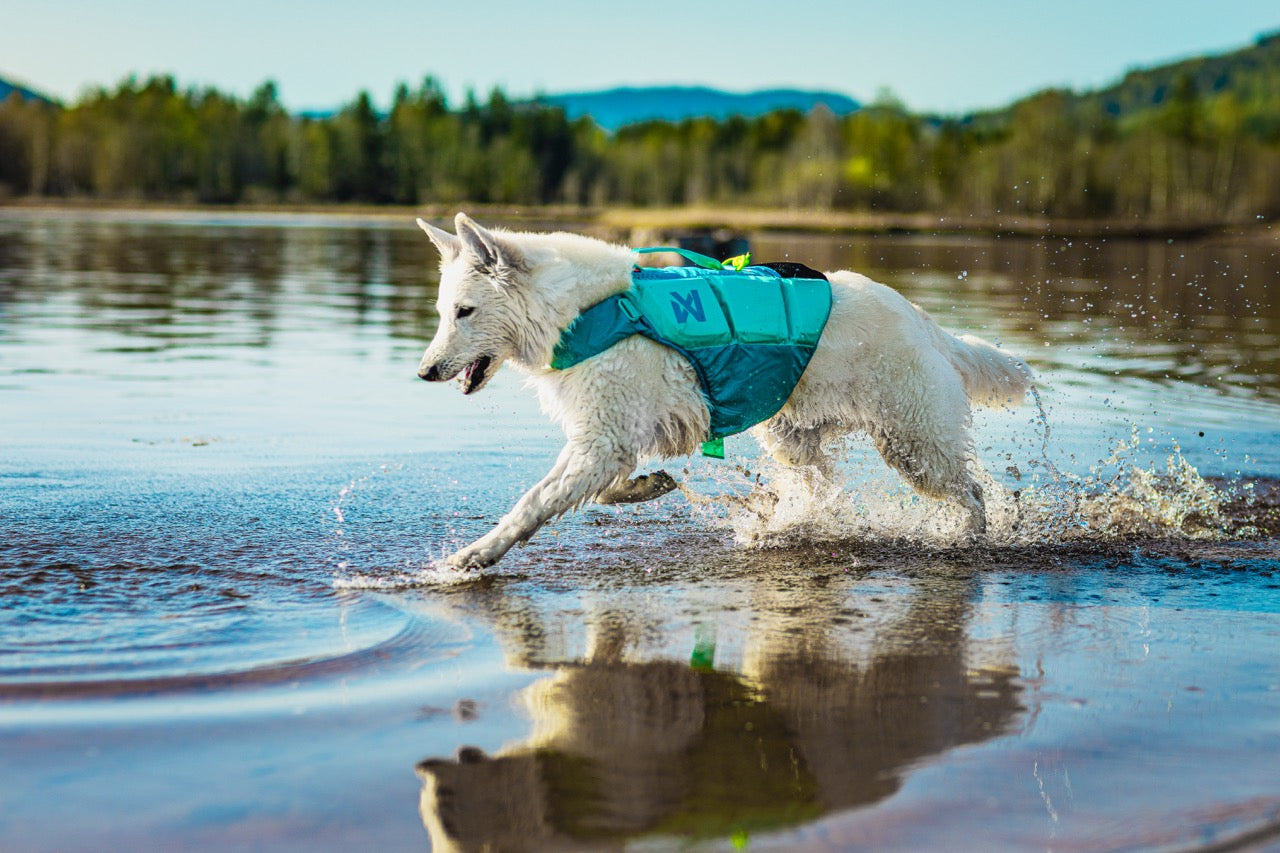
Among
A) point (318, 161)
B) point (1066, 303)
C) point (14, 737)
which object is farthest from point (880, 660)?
point (318, 161)

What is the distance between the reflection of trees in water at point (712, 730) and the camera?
4047 mm

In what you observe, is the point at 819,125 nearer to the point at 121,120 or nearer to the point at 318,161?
the point at 318,161

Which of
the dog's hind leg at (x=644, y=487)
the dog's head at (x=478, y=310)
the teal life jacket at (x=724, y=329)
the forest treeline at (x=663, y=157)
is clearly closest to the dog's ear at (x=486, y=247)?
the dog's head at (x=478, y=310)

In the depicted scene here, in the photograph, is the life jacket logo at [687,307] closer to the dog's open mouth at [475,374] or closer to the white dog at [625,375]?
the white dog at [625,375]

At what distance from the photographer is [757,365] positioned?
7.36 meters

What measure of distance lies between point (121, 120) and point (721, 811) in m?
185

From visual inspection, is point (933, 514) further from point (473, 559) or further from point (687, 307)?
point (473, 559)

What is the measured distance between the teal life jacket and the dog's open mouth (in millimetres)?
380

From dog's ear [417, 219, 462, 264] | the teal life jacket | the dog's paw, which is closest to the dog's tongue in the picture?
the teal life jacket

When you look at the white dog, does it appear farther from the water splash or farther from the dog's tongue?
the water splash

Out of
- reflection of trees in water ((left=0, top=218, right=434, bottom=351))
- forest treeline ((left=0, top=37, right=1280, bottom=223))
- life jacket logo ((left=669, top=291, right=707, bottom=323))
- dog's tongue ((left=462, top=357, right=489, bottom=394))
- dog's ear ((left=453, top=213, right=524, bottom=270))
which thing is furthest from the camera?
forest treeline ((left=0, top=37, right=1280, bottom=223))

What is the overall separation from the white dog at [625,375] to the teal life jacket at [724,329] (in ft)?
0.26

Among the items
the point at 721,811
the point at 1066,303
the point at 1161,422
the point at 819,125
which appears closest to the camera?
the point at 721,811

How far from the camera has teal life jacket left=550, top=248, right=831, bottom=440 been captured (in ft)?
23.5
